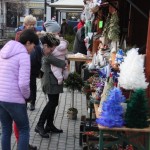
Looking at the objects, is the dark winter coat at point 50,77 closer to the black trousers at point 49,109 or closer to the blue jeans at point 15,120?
the black trousers at point 49,109

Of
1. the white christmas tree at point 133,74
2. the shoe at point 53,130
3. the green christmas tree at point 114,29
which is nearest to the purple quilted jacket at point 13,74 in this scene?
the white christmas tree at point 133,74

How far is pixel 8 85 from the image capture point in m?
4.16

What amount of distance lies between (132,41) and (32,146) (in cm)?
211

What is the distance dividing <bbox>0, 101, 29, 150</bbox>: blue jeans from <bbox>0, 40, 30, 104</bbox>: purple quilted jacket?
8cm

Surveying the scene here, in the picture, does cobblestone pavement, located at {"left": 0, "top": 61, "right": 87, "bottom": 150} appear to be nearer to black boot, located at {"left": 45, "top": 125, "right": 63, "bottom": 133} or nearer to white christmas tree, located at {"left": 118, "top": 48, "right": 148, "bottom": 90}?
black boot, located at {"left": 45, "top": 125, "right": 63, "bottom": 133}

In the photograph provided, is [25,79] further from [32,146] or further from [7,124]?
[32,146]

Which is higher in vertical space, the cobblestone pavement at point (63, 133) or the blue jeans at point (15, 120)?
the blue jeans at point (15, 120)

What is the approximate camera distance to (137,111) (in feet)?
12.5

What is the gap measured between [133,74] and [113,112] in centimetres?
44

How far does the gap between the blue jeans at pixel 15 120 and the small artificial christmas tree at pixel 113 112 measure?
97 cm

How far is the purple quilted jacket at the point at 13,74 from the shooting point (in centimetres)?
412

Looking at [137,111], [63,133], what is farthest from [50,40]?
[137,111]

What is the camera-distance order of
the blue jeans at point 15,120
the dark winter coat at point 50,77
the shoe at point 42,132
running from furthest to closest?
1. the shoe at point 42,132
2. the dark winter coat at point 50,77
3. the blue jeans at point 15,120

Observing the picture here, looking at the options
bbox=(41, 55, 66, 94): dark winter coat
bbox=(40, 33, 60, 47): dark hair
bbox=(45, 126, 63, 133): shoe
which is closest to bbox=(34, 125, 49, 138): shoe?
bbox=(45, 126, 63, 133): shoe
